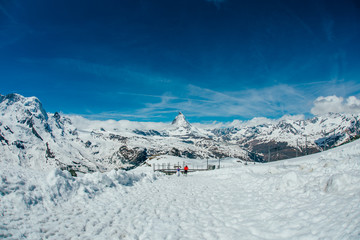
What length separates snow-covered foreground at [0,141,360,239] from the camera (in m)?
8.14

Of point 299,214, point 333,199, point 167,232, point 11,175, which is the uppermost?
point 11,175

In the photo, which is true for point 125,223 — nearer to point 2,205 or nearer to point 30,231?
point 30,231

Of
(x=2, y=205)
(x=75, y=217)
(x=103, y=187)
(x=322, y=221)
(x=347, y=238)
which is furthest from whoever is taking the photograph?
(x=103, y=187)

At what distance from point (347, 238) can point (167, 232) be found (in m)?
7.01

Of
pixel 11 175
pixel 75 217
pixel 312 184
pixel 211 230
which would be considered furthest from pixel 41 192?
pixel 312 184

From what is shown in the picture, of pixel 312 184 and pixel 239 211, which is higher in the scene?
pixel 312 184

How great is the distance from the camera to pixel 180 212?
12867mm

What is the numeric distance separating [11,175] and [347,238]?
14923 mm

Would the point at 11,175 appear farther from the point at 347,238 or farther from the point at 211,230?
the point at 347,238

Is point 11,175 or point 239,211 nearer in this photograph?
point 11,175

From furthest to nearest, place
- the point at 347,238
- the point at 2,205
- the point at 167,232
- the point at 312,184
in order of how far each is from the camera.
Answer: the point at 312,184 < the point at 167,232 < the point at 2,205 < the point at 347,238

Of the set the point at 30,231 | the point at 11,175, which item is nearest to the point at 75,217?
the point at 30,231

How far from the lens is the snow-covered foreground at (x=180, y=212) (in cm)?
814

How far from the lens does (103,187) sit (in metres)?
16.6
